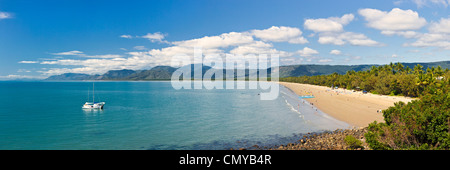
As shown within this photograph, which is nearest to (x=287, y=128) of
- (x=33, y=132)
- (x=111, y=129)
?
(x=111, y=129)

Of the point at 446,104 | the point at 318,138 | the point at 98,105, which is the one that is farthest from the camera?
the point at 98,105

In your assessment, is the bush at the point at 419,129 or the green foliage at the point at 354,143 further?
the green foliage at the point at 354,143

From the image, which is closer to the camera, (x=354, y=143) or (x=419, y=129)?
(x=419, y=129)

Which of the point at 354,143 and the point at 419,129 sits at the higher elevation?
the point at 419,129

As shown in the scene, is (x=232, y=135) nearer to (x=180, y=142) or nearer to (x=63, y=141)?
(x=180, y=142)

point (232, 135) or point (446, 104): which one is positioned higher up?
point (446, 104)

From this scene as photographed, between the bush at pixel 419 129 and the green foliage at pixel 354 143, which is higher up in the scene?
the bush at pixel 419 129

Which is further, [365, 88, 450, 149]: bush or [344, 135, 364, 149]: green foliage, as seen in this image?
[344, 135, 364, 149]: green foliage

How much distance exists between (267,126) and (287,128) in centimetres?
417

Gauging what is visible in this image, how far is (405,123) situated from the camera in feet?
77.5

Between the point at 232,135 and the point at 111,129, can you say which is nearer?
the point at 232,135

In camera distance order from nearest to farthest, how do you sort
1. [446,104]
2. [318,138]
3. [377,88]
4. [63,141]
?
[446,104] < [318,138] < [63,141] < [377,88]

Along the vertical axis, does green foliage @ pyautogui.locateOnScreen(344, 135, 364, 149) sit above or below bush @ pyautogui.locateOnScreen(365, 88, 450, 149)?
below
